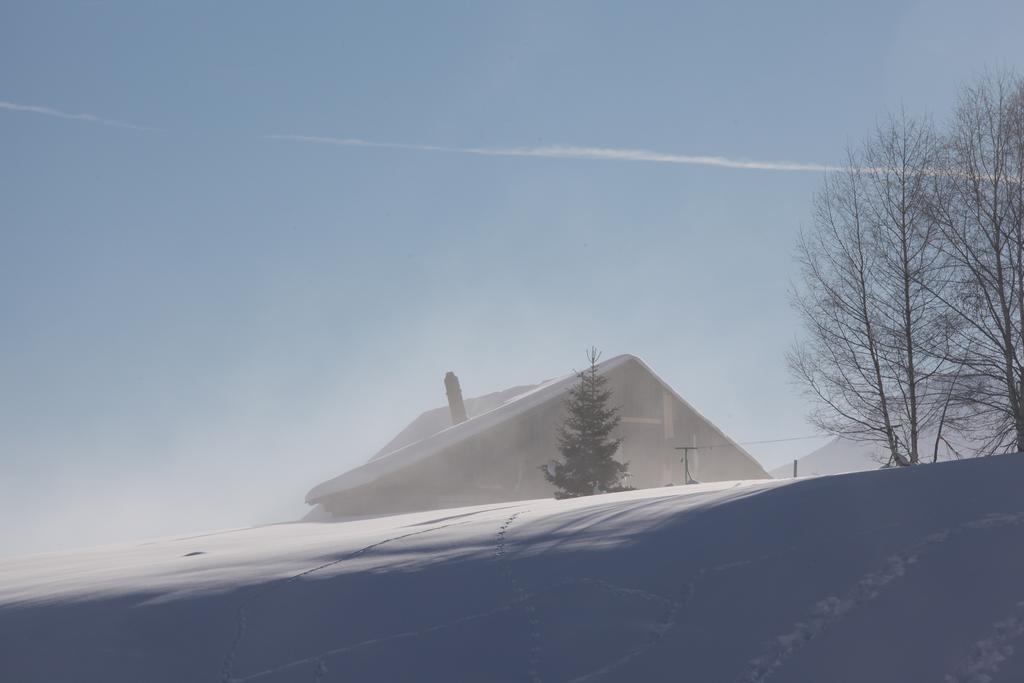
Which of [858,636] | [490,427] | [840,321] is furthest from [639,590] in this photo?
[490,427]

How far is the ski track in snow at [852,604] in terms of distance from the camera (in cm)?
315

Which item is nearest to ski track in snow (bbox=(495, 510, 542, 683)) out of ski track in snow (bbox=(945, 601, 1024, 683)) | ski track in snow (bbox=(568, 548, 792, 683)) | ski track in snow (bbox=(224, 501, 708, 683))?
ski track in snow (bbox=(224, 501, 708, 683))

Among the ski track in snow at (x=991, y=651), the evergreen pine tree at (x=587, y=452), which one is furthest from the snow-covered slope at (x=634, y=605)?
the evergreen pine tree at (x=587, y=452)

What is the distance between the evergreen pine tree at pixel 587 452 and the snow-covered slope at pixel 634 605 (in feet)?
51.3

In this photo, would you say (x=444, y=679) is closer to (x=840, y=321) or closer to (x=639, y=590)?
(x=639, y=590)

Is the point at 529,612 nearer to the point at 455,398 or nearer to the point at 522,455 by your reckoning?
the point at 522,455

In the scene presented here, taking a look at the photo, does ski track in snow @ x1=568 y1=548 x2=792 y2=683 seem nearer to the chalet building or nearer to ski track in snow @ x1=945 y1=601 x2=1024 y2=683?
ski track in snow @ x1=945 y1=601 x2=1024 y2=683

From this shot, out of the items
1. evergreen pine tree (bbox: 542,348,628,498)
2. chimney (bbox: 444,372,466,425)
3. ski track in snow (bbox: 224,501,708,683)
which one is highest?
chimney (bbox: 444,372,466,425)

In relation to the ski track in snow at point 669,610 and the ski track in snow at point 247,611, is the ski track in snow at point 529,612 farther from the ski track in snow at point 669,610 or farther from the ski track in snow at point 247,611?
the ski track in snow at point 247,611

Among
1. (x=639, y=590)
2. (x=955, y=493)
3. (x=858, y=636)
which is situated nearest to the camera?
(x=858, y=636)

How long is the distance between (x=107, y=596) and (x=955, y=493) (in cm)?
373

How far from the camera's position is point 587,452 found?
20484mm

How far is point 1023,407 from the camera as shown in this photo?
49.9 ft

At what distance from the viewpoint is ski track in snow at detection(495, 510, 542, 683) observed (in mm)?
3343
